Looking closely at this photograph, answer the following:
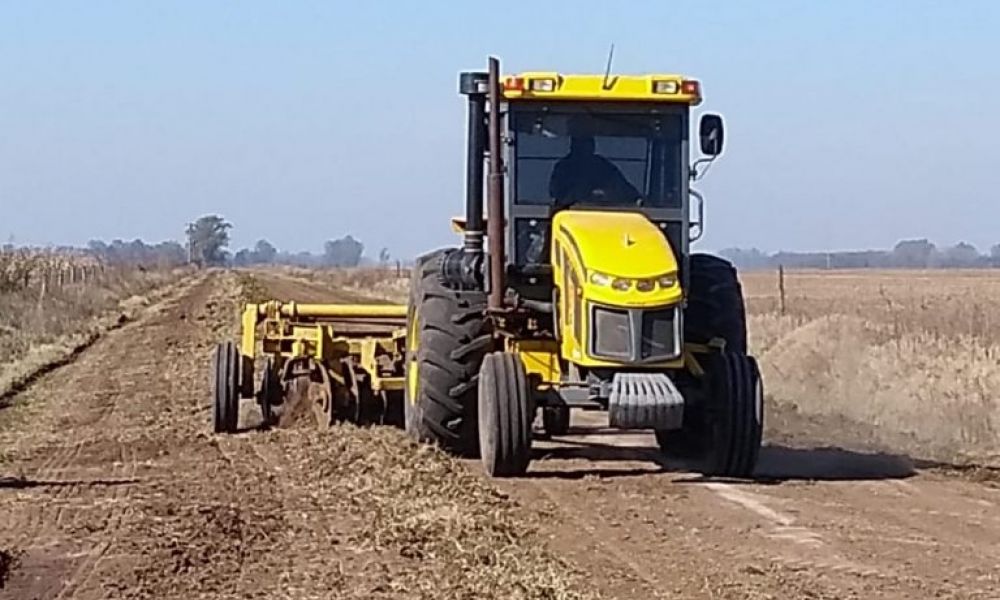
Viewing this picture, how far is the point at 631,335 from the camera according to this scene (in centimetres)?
1301

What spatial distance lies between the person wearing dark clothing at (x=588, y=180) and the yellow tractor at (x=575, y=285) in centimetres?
1

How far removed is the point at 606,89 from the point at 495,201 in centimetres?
132

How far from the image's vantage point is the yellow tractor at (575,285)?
43.1 ft

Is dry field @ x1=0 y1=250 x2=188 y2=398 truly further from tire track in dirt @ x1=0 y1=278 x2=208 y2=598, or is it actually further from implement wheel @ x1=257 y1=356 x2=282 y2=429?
implement wheel @ x1=257 y1=356 x2=282 y2=429

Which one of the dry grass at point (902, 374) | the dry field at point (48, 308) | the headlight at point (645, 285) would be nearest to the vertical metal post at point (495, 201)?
the headlight at point (645, 285)

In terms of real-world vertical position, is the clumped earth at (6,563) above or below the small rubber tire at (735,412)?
below

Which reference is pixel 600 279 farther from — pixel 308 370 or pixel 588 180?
pixel 308 370

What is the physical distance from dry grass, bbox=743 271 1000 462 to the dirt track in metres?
0.97

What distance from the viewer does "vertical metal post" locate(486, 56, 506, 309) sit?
13.9m

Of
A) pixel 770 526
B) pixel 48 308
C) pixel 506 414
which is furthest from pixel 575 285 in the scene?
pixel 48 308

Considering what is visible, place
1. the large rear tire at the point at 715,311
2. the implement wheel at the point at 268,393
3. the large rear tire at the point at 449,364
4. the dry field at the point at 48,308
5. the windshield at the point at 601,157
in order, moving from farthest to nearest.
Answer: the dry field at the point at 48,308
the implement wheel at the point at 268,393
the large rear tire at the point at 715,311
the windshield at the point at 601,157
the large rear tire at the point at 449,364

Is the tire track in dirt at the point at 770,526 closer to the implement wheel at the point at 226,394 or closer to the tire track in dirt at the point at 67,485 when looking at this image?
the tire track in dirt at the point at 67,485

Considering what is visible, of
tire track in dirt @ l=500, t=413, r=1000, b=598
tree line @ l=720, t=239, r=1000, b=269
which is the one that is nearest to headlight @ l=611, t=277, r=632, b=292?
tire track in dirt @ l=500, t=413, r=1000, b=598

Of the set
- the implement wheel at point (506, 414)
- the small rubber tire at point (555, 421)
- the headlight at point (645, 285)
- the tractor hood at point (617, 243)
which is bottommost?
the small rubber tire at point (555, 421)
